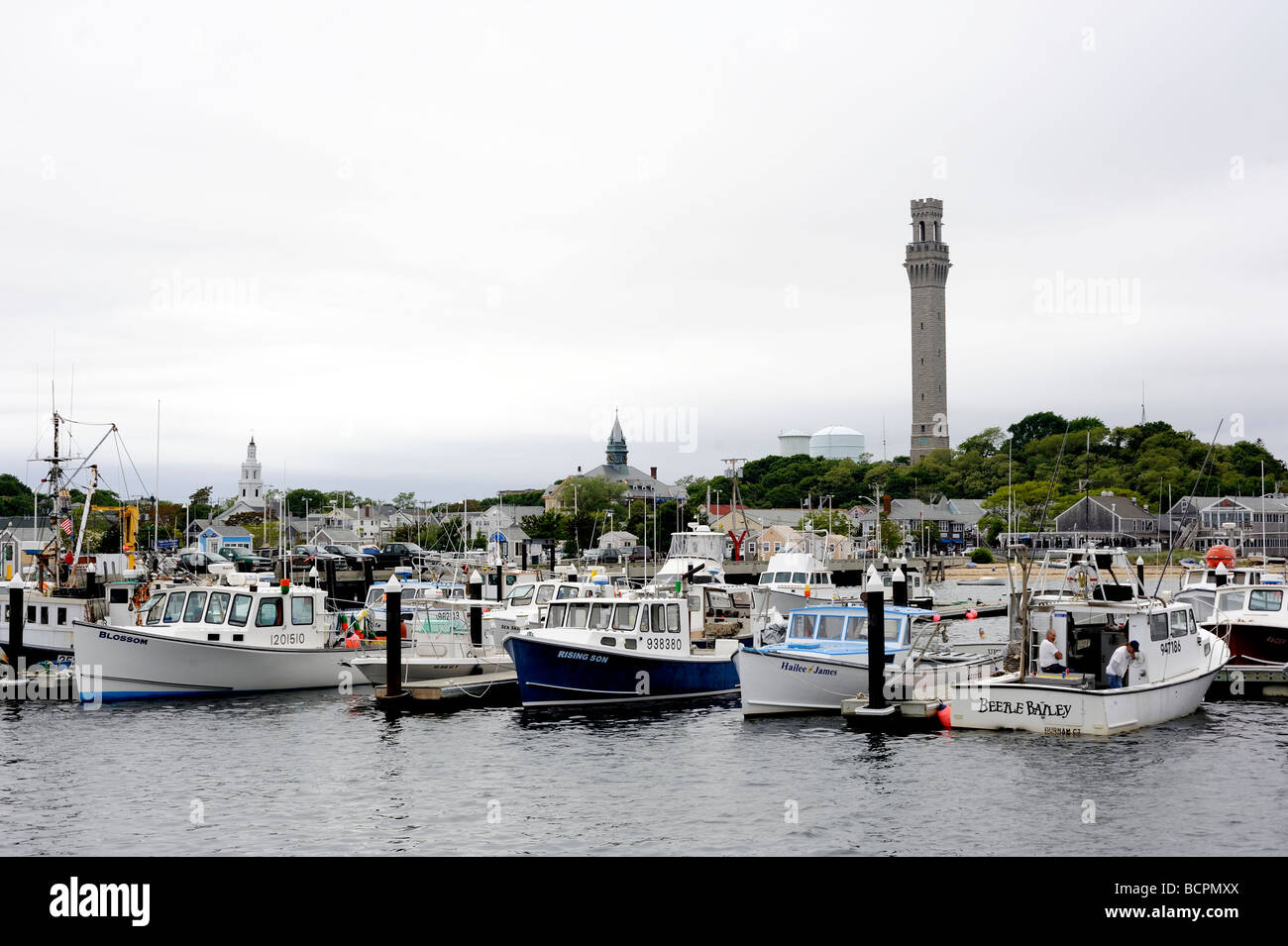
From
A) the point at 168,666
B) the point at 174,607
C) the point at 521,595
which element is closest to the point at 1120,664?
the point at 168,666

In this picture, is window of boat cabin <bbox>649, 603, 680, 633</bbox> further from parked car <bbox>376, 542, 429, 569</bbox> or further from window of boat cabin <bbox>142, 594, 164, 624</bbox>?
parked car <bbox>376, 542, 429, 569</bbox>

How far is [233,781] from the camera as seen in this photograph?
25.0 metres

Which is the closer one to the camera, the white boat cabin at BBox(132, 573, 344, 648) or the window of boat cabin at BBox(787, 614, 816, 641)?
the window of boat cabin at BBox(787, 614, 816, 641)

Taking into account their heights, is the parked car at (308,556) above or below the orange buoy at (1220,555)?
below

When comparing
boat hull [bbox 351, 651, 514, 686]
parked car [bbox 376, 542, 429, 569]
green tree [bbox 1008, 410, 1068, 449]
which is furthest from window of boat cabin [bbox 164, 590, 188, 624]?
green tree [bbox 1008, 410, 1068, 449]

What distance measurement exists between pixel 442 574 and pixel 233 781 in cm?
4816

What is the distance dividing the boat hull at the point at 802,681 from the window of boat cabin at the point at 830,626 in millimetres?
1242

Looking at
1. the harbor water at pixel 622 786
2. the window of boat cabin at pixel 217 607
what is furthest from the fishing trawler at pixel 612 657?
the window of boat cabin at pixel 217 607

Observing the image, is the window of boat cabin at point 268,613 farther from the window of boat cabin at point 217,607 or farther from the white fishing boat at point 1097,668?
the white fishing boat at point 1097,668

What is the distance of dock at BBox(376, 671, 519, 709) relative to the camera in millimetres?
34188

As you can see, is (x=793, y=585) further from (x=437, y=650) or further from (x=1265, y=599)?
(x=1265, y=599)

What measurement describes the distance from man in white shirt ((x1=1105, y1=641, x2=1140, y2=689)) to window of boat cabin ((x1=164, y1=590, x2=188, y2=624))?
26.2m

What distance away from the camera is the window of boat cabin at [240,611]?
37.8 metres

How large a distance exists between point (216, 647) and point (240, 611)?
1453 millimetres
